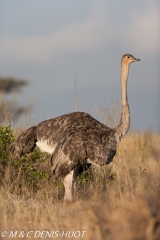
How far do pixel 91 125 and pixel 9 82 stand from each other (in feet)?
45.9

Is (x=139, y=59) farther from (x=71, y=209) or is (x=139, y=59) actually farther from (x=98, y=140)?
(x=71, y=209)

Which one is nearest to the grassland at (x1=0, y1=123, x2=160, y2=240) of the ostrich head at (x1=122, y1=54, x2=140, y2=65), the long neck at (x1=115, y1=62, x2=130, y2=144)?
the long neck at (x1=115, y1=62, x2=130, y2=144)

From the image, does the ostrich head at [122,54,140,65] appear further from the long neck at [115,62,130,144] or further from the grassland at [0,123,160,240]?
the grassland at [0,123,160,240]

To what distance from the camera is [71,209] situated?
23.1 feet

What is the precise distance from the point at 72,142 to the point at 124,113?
1.05 metres

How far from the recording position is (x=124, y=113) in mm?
8773

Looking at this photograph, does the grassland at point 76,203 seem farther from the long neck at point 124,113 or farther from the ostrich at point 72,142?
the long neck at point 124,113

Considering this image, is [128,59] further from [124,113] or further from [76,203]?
[76,203]

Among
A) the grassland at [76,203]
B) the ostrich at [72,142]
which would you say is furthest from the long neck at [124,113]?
the grassland at [76,203]

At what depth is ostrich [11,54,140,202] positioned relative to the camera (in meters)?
8.05

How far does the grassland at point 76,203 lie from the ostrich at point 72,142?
0.29 m

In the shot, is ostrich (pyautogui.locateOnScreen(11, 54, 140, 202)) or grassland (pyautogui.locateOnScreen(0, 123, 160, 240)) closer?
grassland (pyautogui.locateOnScreen(0, 123, 160, 240))

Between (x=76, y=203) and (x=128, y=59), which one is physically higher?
(x=128, y=59)

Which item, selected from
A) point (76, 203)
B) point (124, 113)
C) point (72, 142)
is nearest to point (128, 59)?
point (124, 113)
